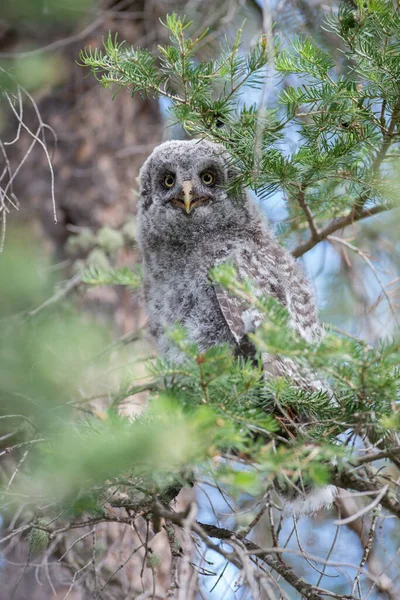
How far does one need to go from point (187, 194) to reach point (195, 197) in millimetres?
70

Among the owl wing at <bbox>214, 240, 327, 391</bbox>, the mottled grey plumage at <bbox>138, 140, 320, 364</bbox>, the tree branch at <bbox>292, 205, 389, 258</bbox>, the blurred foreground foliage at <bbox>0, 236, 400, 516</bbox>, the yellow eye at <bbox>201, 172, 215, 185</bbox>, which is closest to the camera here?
the blurred foreground foliage at <bbox>0, 236, 400, 516</bbox>

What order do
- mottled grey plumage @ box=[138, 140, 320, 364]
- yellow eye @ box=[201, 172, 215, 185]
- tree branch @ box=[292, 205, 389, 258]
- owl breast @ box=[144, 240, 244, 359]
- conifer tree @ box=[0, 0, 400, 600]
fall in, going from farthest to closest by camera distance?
yellow eye @ box=[201, 172, 215, 185] < tree branch @ box=[292, 205, 389, 258] < mottled grey plumage @ box=[138, 140, 320, 364] < owl breast @ box=[144, 240, 244, 359] < conifer tree @ box=[0, 0, 400, 600]

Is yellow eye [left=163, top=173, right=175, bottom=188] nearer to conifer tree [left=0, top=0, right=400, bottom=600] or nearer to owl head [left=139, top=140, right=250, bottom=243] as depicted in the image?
owl head [left=139, top=140, right=250, bottom=243]

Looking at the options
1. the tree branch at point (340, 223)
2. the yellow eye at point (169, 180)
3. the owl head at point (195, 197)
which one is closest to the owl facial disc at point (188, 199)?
the owl head at point (195, 197)

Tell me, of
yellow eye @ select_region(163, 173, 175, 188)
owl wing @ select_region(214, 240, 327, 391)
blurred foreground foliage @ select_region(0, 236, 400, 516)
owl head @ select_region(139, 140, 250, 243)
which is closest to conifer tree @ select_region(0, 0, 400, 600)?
blurred foreground foliage @ select_region(0, 236, 400, 516)

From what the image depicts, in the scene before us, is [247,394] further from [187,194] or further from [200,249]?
[187,194]

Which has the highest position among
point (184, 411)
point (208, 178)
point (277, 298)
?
point (208, 178)

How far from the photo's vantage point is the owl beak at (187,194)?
2940 millimetres

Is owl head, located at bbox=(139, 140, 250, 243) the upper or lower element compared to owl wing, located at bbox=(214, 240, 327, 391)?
upper

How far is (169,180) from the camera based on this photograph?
3.16m

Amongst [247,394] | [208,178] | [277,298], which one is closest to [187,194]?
[208,178]

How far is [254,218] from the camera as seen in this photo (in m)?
3.09

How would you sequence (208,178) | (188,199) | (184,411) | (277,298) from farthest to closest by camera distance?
(208,178), (188,199), (277,298), (184,411)

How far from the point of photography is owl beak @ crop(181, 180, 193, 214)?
294 centimetres
